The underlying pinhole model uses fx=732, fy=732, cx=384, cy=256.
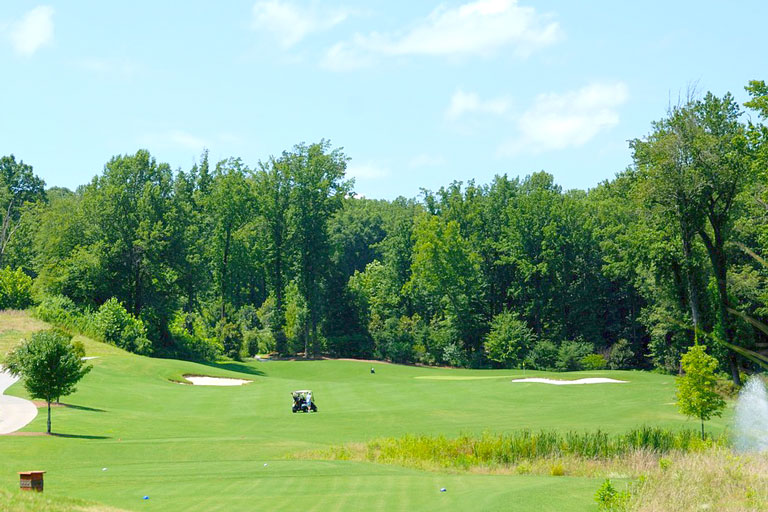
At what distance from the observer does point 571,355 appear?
64312 millimetres

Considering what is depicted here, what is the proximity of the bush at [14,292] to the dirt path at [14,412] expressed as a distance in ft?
92.3

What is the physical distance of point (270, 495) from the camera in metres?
15.8

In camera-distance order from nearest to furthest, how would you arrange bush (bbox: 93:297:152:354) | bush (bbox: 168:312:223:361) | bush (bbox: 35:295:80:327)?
bush (bbox: 35:295:80:327) → bush (bbox: 93:297:152:354) → bush (bbox: 168:312:223:361)

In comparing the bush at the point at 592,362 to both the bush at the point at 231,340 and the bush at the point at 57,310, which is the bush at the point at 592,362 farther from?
the bush at the point at 57,310

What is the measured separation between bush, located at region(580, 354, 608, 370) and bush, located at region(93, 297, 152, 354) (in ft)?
120

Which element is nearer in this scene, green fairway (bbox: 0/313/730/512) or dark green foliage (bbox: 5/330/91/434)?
green fairway (bbox: 0/313/730/512)

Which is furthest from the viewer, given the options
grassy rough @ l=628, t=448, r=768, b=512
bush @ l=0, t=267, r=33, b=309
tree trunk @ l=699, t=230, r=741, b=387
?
bush @ l=0, t=267, r=33, b=309

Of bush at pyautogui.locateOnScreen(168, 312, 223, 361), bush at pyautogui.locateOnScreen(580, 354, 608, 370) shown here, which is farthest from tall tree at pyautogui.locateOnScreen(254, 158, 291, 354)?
bush at pyautogui.locateOnScreen(580, 354, 608, 370)

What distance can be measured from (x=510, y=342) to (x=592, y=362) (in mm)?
7752

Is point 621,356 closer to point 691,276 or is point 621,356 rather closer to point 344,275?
point 691,276

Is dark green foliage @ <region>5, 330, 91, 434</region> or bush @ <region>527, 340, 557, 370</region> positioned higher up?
dark green foliage @ <region>5, 330, 91, 434</region>

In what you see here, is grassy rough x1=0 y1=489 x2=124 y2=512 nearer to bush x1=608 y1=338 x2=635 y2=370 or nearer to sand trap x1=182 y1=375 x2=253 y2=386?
sand trap x1=182 y1=375 x2=253 y2=386

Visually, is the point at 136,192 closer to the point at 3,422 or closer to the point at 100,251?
the point at 100,251

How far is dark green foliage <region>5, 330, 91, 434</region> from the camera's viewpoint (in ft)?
89.1
